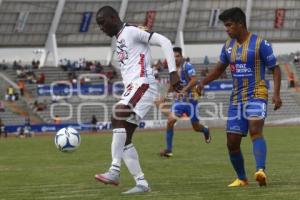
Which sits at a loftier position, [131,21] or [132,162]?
[131,21]

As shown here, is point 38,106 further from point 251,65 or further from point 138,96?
point 138,96

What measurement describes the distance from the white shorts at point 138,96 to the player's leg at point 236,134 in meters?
1.22

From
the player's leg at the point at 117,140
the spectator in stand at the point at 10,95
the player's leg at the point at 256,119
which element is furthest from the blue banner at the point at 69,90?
the player's leg at the point at 117,140

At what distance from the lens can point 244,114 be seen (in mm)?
9031

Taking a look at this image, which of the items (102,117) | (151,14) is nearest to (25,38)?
(151,14)

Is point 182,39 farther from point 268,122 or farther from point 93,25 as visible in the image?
point 268,122

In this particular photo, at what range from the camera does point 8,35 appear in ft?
210

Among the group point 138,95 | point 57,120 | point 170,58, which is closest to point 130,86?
point 138,95

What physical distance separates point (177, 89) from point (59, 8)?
5744 cm

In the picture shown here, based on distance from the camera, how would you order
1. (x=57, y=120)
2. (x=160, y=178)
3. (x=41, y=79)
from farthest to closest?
1. (x=41, y=79)
2. (x=57, y=120)
3. (x=160, y=178)

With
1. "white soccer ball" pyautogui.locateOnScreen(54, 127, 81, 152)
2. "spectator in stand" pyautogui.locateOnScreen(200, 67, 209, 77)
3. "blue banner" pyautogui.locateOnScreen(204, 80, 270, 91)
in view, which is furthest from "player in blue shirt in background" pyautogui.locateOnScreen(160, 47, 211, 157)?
"spectator in stand" pyautogui.locateOnScreen(200, 67, 209, 77)

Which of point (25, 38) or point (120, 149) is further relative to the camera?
point (25, 38)

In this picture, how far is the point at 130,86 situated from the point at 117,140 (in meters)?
0.70

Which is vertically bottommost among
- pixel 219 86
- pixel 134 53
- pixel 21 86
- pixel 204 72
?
pixel 134 53
